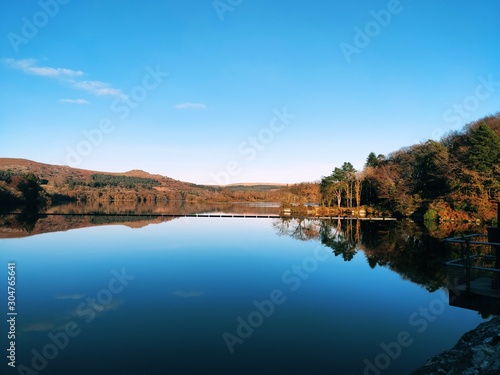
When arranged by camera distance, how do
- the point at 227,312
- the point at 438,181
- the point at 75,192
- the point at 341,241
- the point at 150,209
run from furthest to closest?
1. the point at 75,192
2. the point at 150,209
3. the point at 438,181
4. the point at 341,241
5. the point at 227,312

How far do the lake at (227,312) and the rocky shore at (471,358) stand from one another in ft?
1.19

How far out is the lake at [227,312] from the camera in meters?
6.30

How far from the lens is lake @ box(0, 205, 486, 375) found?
6.30 meters

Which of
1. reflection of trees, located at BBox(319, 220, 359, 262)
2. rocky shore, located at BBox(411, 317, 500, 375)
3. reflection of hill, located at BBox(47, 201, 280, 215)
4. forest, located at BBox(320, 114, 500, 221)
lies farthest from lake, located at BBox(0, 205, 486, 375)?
reflection of hill, located at BBox(47, 201, 280, 215)

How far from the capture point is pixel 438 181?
38625mm

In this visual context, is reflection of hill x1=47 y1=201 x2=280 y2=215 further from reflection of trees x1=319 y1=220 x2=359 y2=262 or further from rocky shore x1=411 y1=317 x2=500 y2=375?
rocky shore x1=411 y1=317 x2=500 y2=375

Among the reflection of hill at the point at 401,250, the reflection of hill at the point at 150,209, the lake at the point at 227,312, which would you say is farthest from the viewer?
the reflection of hill at the point at 150,209

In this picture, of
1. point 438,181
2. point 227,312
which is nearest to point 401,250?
point 227,312

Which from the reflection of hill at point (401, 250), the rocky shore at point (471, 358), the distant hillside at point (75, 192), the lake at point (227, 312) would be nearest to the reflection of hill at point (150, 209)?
the distant hillside at point (75, 192)

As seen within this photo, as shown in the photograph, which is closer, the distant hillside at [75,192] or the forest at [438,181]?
the forest at [438,181]

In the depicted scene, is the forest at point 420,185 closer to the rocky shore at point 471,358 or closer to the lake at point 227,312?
the lake at point 227,312

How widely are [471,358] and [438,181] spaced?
123 ft

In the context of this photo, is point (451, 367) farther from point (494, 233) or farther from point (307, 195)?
point (307, 195)

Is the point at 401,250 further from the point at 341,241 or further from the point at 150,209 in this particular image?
the point at 150,209
